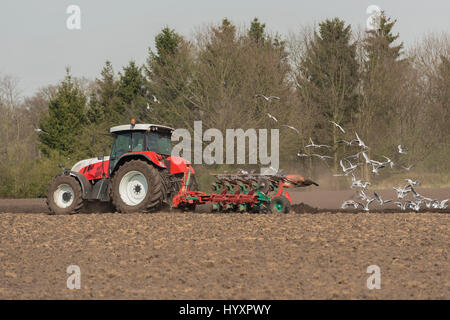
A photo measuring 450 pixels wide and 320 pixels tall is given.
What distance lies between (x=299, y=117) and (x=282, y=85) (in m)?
1.86

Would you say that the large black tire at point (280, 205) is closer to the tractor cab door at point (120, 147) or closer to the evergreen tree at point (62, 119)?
the tractor cab door at point (120, 147)

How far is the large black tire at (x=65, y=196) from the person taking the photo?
13.2 metres

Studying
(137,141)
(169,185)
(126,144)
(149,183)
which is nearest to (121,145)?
(126,144)

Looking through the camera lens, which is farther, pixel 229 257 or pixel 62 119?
pixel 62 119

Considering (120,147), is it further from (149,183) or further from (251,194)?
(251,194)

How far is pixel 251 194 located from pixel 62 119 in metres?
21.5

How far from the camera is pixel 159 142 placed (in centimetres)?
1345

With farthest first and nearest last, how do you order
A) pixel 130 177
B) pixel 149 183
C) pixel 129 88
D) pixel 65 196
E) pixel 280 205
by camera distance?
pixel 129 88, pixel 65 196, pixel 130 177, pixel 149 183, pixel 280 205

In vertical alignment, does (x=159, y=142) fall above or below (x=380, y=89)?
below

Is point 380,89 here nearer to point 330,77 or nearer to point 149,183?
point 330,77

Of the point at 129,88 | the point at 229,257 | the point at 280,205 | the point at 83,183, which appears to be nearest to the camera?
the point at 229,257

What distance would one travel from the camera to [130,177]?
42.7ft

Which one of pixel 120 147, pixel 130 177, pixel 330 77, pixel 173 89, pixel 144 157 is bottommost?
pixel 130 177
